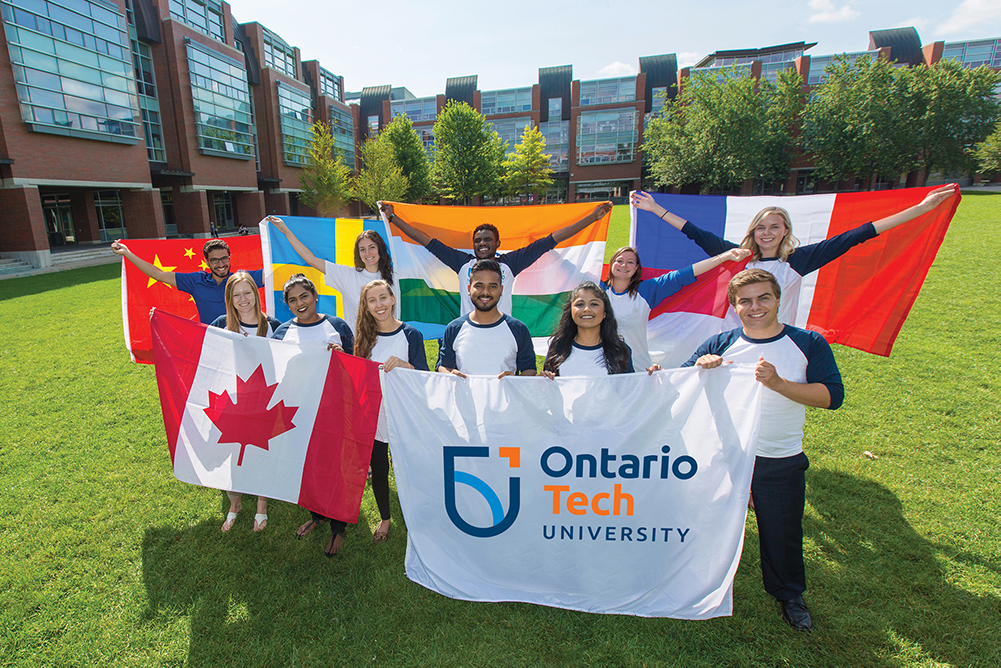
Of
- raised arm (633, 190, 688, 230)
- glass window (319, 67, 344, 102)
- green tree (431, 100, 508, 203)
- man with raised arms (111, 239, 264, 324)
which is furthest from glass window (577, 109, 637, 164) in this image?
man with raised arms (111, 239, 264, 324)

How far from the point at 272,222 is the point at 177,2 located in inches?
1557

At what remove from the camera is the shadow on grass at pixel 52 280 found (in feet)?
53.8

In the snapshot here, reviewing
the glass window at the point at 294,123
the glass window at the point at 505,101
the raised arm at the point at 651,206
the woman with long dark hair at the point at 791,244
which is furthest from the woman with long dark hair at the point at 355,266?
the glass window at the point at 505,101

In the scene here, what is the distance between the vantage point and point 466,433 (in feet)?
10.3

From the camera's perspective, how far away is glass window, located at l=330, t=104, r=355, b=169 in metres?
53.1

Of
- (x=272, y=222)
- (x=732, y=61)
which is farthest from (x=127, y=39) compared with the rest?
(x=732, y=61)

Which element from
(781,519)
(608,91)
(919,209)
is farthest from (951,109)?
(781,519)

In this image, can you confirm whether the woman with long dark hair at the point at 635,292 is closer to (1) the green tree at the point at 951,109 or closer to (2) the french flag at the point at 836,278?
(2) the french flag at the point at 836,278

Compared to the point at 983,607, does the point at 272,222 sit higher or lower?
higher

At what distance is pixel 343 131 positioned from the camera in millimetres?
55844

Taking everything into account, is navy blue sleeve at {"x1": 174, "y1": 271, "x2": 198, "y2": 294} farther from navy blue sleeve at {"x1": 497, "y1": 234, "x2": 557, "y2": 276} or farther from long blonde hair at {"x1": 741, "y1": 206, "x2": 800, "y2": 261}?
long blonde hair at {"x1": 741, "y1": 206, "x2": 800, "y2": 261}

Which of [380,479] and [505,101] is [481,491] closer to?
[380,479]

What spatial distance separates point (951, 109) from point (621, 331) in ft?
163

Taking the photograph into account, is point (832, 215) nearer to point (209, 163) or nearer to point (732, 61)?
point (209, 163)
